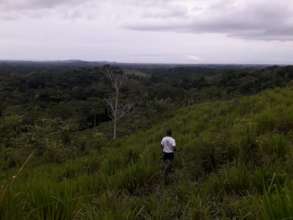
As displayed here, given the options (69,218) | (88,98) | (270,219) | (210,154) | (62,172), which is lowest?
(88,98)

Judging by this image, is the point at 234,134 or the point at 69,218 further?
the point at 234,134

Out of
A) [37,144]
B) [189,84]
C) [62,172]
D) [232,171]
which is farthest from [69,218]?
[189,84]

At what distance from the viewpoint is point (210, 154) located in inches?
287

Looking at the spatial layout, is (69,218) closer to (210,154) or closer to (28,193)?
(28,193)

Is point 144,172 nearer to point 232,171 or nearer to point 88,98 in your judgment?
point 232,171

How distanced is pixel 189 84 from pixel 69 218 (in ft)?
244

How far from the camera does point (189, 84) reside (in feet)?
250

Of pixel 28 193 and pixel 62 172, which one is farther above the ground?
pixel 28 193

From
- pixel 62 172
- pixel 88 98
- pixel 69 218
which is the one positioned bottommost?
pixel 88 98

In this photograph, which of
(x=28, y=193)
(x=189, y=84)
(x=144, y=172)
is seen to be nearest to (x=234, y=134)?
(x=144, y=172)

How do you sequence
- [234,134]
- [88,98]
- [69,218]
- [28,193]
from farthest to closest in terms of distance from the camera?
1. [88,98]
2. [234,134]
3. [28,193]
4. [69,218]

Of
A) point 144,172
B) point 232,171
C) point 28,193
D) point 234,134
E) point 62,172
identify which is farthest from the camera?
point 62,172

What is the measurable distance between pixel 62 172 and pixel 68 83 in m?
72.1

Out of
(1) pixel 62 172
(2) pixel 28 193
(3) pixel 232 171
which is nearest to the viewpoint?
(2) pixel 28 193
